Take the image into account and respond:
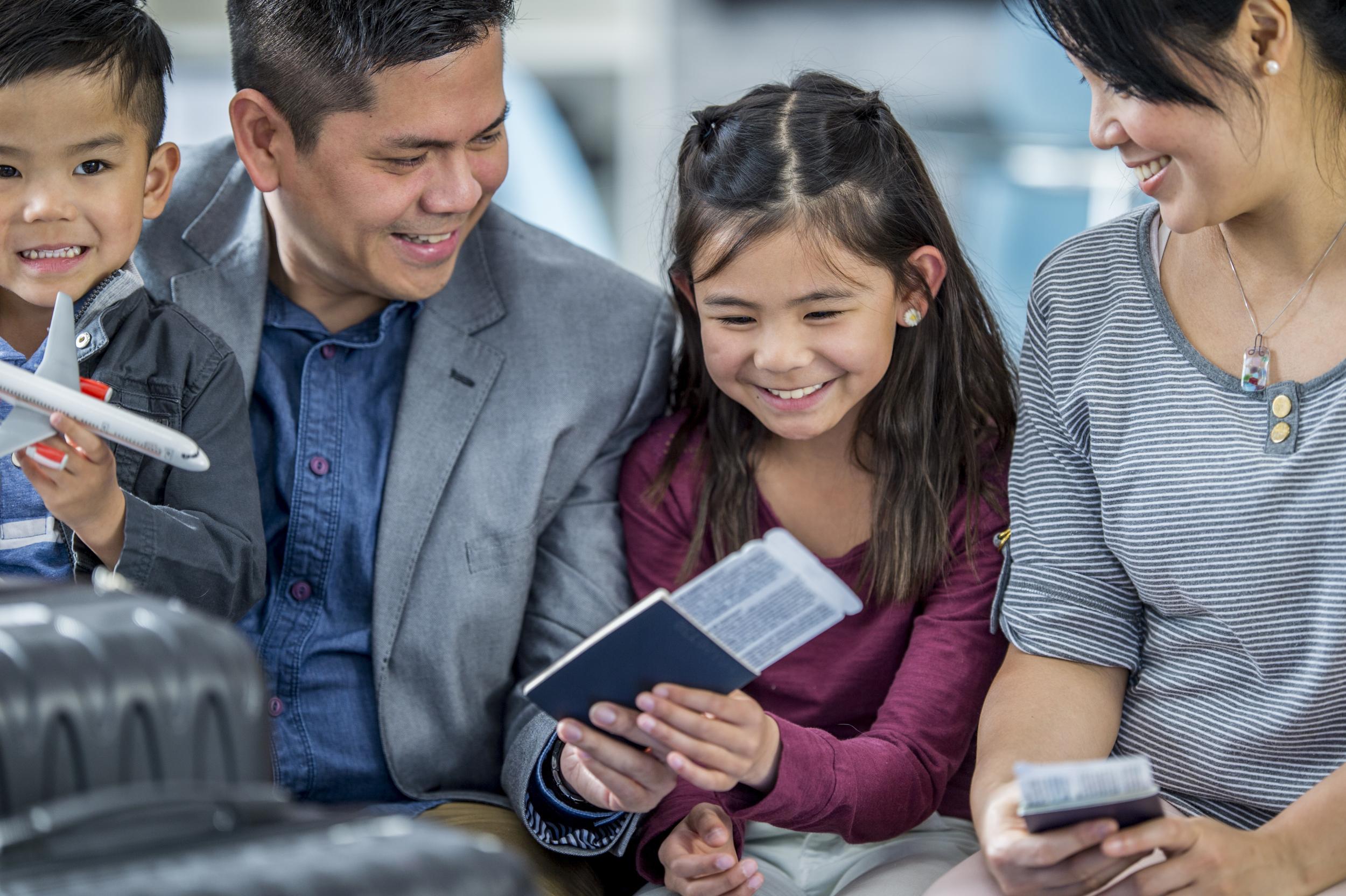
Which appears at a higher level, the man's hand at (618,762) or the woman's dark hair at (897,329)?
the woman's dark hair at (897,329)

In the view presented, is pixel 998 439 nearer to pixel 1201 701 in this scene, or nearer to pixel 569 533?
pixel 1201 701

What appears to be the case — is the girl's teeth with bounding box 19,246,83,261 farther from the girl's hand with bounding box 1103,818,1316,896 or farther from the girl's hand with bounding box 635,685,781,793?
the girl's hand with bounding box 1103,818,1316,896

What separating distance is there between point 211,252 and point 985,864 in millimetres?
1178

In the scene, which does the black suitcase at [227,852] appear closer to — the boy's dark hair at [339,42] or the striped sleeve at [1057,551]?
the striped sleeve at [1057,551]

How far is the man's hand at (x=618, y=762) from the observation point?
4.11 ft

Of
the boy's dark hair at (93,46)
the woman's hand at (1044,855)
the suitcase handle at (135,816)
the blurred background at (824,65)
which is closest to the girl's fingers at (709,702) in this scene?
the woman's hand at (1044,855)

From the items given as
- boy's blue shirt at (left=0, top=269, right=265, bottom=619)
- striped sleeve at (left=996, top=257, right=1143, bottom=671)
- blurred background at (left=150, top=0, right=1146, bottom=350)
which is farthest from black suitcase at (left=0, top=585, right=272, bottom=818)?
blurred background at (left=150, top=0, right=1146, bottom=350)

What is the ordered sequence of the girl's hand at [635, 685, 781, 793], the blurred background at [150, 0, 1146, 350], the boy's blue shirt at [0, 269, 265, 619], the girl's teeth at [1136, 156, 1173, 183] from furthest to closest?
the blurred background at [150, 0, 1146, 350] → the boy's blue shirt at [0, 269, 265, 619] → the girl's teeth at [1136, 156, 1173, 183] → the girl's hand at [635, 685, 781, 793]

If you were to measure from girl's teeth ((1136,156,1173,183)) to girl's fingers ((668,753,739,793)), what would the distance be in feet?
2.30

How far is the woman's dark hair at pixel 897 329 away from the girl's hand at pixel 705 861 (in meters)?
0.33

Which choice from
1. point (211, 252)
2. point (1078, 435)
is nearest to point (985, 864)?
point (1078, 435)

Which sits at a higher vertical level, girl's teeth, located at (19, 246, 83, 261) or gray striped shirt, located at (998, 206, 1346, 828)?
girl's teeth, located at (19, 246, 83, 261)

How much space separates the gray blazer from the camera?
65.7 inches

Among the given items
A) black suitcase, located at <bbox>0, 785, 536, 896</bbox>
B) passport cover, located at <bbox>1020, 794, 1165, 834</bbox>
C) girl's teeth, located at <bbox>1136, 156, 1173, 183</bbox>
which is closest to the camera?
black suitcase, located at <bbox>0, 785, 536, 896</bbox>
